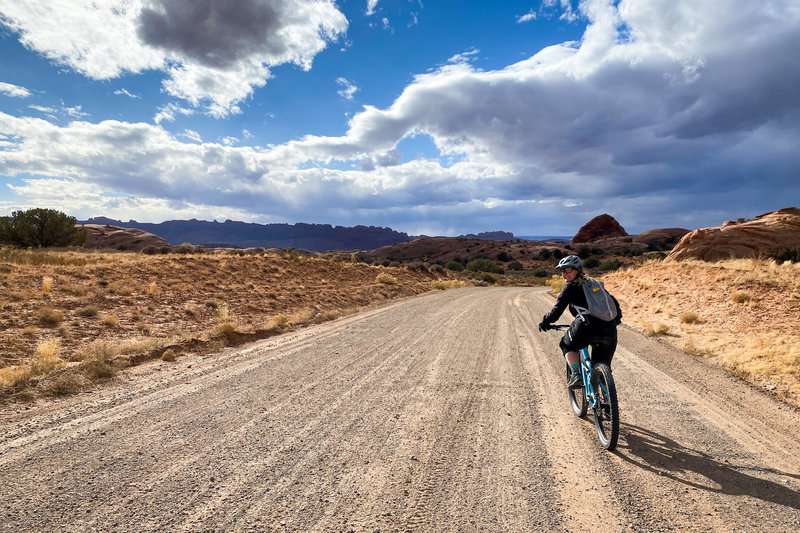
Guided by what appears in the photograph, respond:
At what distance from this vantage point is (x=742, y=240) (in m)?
22.0

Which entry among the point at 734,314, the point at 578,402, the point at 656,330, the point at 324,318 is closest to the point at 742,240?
the point at 734,314

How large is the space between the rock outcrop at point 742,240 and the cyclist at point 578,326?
21.5 metres

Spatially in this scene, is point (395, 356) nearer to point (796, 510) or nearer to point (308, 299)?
point (796, 510)

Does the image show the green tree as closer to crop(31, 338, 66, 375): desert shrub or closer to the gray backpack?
crop(31, 338, 66, 375): desert shrub

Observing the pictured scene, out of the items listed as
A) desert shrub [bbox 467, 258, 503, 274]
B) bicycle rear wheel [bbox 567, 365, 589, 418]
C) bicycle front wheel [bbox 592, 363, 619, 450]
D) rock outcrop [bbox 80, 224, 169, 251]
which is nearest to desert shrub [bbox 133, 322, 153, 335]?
bicycle rear wheel [bbox 567, 365, 589, 418]

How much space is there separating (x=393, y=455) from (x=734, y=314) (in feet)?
43.0

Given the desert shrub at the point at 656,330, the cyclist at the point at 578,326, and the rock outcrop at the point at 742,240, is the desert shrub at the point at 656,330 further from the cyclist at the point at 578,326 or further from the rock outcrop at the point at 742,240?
the rock outcrop at the point at 742,240

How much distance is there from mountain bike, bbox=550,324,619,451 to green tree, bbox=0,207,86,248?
1961 inches

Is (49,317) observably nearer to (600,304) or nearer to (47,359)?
(47,359)

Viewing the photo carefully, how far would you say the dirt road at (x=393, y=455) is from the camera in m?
3.31

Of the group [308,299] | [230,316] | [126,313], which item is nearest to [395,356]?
[230,316]

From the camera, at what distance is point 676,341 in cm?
1098

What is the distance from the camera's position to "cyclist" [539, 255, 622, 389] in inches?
191

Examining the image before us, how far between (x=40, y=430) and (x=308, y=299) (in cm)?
1540
